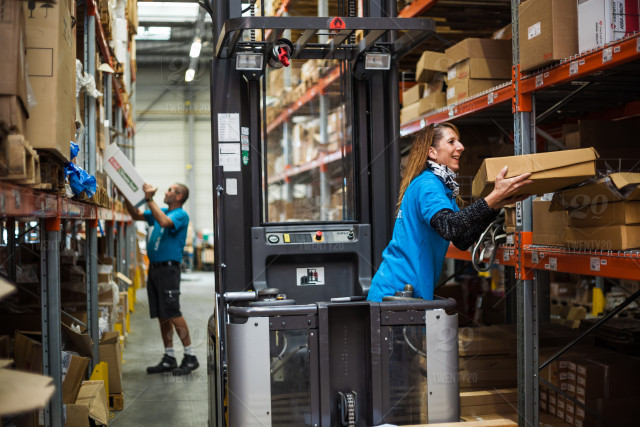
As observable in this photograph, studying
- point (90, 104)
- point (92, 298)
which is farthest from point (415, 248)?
point (90, 104)

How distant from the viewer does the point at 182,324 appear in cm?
700

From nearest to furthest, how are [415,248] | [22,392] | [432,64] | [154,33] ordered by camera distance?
[22,392] < [415,248] < [432,64] < [154,33]

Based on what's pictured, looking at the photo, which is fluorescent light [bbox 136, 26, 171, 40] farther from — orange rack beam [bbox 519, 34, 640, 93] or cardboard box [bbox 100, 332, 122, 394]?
orange rack beam [bbox 519, 34, 640, 93]

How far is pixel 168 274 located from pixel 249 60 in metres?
3.91

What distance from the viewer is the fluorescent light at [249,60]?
3502 millimetres

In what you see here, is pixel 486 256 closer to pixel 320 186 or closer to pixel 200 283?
pixel 320 186

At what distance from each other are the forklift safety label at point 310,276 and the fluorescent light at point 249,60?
1.17 m

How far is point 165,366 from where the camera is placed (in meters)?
7.11

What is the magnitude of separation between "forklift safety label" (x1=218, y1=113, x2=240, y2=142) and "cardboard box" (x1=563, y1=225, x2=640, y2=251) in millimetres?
1921

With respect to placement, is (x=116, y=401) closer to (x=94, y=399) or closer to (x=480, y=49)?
(x=94, y=399)

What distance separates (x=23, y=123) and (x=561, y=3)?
2.84m

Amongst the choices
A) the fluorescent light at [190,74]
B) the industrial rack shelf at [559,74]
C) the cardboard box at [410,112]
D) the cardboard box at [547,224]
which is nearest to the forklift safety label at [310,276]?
the cardboard box at [547,224]

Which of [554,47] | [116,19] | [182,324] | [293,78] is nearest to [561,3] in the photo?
[554,47]

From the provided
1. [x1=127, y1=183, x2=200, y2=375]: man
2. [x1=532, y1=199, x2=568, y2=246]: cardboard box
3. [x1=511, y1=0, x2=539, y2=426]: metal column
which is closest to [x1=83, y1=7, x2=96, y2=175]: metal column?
[x1=127, y1=183, x2=200, y2=375]: man
